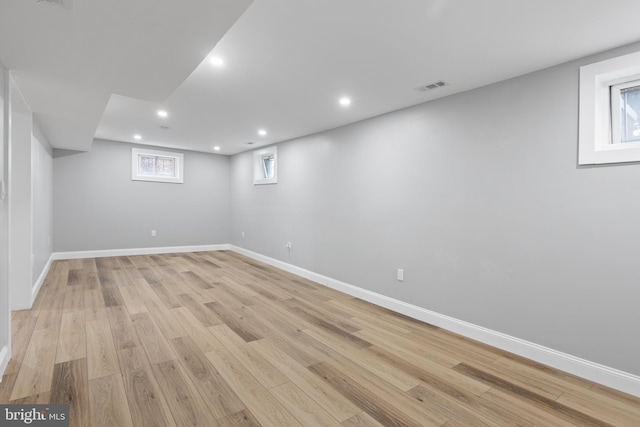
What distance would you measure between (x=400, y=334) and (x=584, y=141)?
2.10 m

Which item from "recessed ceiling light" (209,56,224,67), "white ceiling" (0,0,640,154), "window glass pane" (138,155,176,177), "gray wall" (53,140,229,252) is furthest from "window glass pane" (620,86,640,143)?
"window glass pane" (138,155,176,177)

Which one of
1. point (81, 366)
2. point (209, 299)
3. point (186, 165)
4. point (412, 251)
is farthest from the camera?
point (186, 165)

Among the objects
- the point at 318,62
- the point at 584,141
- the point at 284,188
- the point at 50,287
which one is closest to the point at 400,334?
the point at 584,141

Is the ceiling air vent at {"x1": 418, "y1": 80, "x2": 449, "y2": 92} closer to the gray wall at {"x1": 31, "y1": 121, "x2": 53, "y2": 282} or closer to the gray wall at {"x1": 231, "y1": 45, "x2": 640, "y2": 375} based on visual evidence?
the gray wall at {"x1": 231, "y1": 45, "x2": 640, "y2": 375}

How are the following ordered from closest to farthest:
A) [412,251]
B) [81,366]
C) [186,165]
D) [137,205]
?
[81,366], [412,251], [137,205], [186,165]

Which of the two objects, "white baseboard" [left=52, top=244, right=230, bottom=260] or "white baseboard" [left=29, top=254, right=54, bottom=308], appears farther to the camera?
"white baseboard" [left=52, top=244, right=230, bottom=260]

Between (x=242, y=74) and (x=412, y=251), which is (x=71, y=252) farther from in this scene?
(x=412, y=251)

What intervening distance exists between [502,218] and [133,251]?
21.7 feet

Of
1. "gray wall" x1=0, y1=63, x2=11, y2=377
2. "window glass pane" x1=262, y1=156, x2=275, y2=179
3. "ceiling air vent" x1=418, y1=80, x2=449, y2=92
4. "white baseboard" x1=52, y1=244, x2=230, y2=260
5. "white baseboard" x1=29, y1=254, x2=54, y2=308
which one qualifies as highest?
→ "ceiling air vent" x1=418, y1=80, x2=449, y2=92

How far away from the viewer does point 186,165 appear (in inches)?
268

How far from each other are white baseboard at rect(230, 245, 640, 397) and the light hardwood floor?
8cm

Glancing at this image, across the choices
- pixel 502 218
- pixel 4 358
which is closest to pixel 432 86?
pixel 502 218

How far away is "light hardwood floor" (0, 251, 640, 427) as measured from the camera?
5.61 ft

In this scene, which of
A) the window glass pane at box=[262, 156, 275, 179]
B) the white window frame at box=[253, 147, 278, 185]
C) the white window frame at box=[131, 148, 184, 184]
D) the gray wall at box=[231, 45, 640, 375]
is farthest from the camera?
the white window frame at box=[131, 148, 184, 184]
